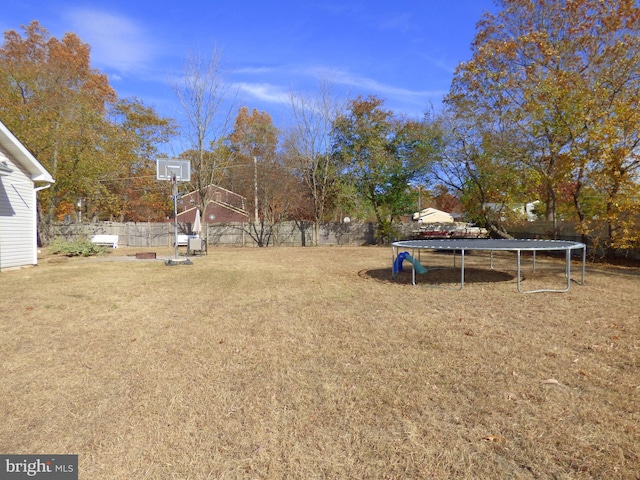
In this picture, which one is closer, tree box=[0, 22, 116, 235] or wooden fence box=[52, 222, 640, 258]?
tree box=[0, 22, 116, 235]

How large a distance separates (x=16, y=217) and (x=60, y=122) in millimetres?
9387

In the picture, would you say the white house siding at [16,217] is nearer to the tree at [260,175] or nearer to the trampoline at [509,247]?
the trampoline at [509,247]

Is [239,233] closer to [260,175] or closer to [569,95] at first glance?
[260,175]

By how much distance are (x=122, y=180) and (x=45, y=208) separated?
5.71m

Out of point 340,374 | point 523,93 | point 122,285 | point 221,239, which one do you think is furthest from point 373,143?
point 340,374

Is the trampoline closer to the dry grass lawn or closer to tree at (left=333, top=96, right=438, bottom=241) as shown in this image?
the dry grass lawn

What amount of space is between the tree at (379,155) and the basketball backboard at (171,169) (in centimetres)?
1100

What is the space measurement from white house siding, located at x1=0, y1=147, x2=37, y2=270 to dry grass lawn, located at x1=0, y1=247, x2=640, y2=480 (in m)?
4.98

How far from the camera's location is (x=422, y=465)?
2072 millimetres

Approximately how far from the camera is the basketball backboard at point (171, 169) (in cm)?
1223

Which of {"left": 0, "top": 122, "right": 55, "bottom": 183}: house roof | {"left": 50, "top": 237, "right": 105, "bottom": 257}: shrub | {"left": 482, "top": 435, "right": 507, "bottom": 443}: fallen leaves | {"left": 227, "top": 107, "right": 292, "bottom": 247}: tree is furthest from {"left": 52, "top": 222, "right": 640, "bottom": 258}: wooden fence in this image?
{"left": 482, "top": 435, "right": 507, "bottom": 443}: fallen leaves

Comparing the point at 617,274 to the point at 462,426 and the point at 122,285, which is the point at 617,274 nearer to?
the point at 462,426

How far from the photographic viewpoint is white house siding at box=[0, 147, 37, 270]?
970cm

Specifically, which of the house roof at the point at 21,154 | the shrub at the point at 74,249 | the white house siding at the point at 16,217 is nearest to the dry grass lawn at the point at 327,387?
the white house siding at the point at 16,217
